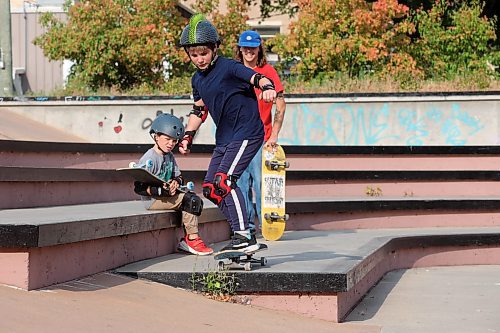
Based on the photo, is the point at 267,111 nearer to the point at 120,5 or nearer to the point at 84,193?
the point at 84,193

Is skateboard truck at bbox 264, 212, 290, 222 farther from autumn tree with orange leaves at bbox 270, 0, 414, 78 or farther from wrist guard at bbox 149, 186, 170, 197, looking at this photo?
autumn tree with orange leaves at bbox 270, 0, 414, 78

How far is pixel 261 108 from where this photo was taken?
8719mm

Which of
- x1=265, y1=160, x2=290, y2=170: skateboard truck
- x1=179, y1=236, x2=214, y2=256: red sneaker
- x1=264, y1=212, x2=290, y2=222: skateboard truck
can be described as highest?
x1=265, y1=160, x2=290, y2=170: skateboard truck

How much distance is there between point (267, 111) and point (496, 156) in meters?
5.23

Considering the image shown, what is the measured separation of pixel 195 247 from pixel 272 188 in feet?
3.59

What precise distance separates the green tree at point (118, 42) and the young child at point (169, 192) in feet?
30.5

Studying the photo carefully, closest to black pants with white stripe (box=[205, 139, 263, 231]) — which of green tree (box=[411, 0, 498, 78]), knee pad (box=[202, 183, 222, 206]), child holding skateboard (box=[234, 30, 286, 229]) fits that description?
knee pad (box=[202, 183, 222, 206])

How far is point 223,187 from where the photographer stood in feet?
21.5

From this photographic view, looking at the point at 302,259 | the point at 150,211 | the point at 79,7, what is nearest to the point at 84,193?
the point at 150,211

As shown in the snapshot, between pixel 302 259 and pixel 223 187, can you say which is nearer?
pixel 223 187

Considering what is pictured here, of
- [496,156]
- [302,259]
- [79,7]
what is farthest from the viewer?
[79,7]

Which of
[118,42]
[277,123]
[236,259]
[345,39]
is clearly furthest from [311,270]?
[118,42]

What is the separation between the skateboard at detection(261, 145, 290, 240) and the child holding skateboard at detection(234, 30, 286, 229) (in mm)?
81

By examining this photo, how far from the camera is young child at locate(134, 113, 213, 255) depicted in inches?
301
